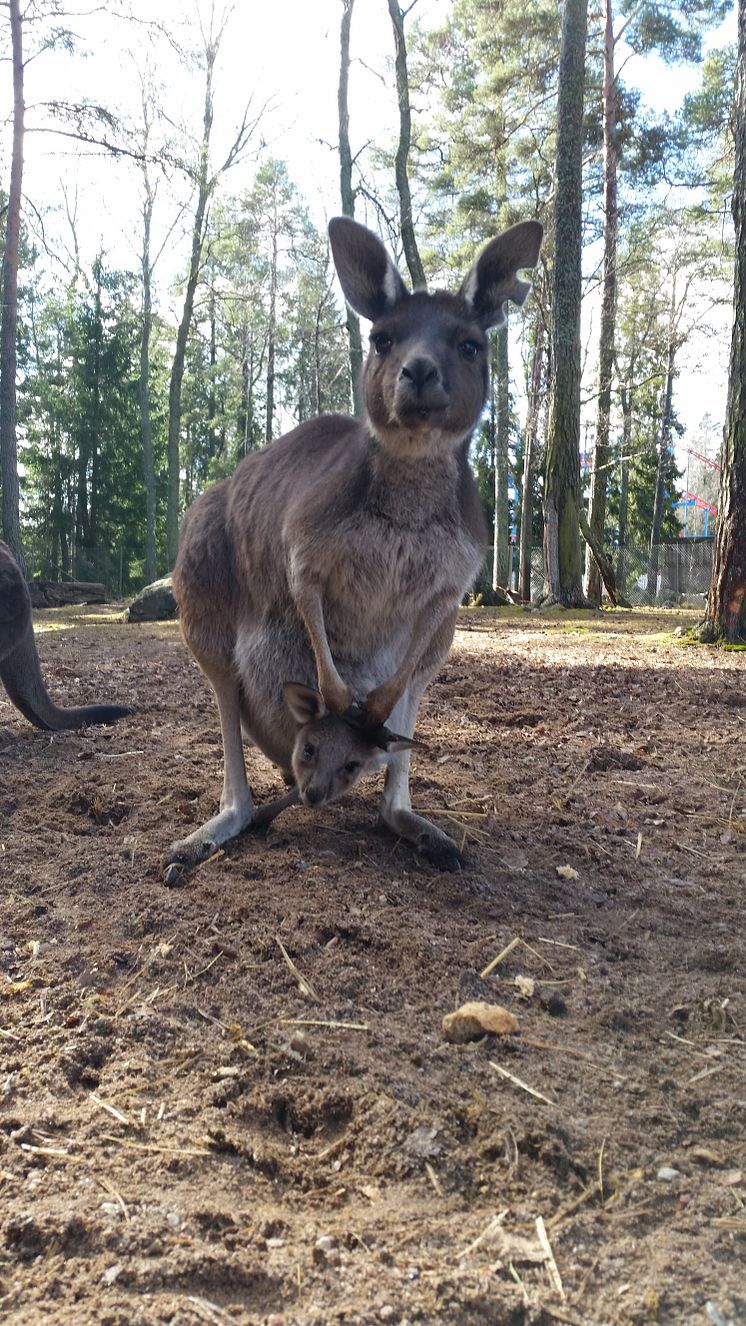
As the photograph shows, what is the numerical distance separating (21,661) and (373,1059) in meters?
3.25

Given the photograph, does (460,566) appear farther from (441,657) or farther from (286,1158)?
(286,1158)

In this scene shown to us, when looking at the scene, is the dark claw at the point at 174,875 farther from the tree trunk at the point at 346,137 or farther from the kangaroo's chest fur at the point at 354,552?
the tree trunk at the point at 346,137

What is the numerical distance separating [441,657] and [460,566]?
1.24 feet

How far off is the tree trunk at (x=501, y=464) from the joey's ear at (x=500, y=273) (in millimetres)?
17243

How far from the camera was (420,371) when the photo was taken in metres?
2.58

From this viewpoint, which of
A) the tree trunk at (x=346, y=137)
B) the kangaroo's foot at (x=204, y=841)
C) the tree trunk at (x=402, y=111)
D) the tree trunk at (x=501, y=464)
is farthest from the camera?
the tree trunk at (x=501, y=464)

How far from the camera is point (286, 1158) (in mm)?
1618

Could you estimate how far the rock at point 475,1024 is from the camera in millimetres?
1941

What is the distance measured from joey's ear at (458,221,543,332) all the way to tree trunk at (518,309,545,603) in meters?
13.1

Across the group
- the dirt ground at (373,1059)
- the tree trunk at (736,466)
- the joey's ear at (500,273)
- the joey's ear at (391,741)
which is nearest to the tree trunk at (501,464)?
the tree trunk at (736,466)

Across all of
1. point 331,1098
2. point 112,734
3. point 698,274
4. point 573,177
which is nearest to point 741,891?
point 331,1098

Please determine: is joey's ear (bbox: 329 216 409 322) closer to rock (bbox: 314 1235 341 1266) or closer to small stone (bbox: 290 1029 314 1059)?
small stone (bbox: 290 1029 314 1059)

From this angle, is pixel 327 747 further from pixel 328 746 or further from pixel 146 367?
pixel 146 367

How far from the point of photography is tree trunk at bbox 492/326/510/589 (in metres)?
20.3
